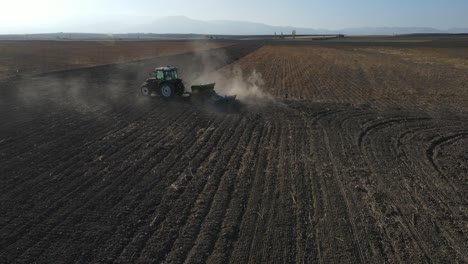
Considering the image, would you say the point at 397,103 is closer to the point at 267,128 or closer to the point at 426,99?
the point at 426,99

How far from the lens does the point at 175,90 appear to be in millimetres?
20531

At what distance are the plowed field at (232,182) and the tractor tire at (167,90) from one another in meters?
1.01

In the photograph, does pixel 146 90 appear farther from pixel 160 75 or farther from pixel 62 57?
pixel 62 57

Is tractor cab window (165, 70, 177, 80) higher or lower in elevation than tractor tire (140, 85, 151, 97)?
higher

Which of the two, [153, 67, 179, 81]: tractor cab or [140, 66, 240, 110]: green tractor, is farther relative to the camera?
[153, 67, 179, 81]: tractor cab

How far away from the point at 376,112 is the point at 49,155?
13.7 m

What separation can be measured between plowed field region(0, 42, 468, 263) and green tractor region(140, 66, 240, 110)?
3.28ft

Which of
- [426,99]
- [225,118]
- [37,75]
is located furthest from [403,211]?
[37,75]

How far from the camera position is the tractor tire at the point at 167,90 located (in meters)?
20.3

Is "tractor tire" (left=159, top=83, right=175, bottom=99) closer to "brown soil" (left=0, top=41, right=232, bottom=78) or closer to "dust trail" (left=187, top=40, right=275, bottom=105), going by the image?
"dust trail" (left=187, top=40, right=275, bottom=105)

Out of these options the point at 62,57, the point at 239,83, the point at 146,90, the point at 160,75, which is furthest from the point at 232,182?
the point at 62,57

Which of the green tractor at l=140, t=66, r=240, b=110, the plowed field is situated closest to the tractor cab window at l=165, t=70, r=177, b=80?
the green tractor at l=140, t=66, r=240, b=110

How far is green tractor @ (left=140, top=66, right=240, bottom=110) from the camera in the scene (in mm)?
19734

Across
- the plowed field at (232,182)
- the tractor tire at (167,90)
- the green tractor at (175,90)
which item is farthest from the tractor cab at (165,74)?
the plowed field at (232,182)
